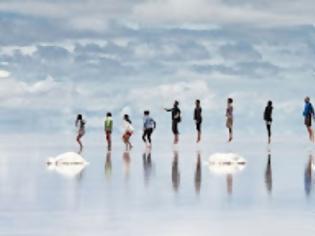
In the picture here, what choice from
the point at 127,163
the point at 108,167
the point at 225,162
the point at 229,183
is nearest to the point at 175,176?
the point at 229,183

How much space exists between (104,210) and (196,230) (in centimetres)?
378

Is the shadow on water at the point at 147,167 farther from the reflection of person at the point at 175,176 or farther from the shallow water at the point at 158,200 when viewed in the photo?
the reflection of person at the point at 175,176

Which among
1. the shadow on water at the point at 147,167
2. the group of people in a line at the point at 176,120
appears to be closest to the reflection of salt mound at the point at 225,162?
the shadow on water at the point at 147,167

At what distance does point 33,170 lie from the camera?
36219 millimetres

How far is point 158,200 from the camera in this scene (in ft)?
78.5

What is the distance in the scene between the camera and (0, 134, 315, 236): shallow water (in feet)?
61.6

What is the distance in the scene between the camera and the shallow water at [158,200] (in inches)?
739

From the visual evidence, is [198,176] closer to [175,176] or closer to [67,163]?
[175,176]

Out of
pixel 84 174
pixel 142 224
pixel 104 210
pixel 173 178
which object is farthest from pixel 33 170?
pixel 142 224

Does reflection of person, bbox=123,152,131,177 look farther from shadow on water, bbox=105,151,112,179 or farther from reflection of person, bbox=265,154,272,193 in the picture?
reflection of person, bbox=265,154,272,193

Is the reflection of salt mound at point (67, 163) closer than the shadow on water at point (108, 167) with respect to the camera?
No

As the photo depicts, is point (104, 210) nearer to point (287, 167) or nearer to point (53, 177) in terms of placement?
point (53, 177)

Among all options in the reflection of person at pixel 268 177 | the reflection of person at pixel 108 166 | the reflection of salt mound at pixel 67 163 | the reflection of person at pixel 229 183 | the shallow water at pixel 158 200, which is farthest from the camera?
the reflection of salt mound at pixel 67 163

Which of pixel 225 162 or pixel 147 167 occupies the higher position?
pixel 225 162
